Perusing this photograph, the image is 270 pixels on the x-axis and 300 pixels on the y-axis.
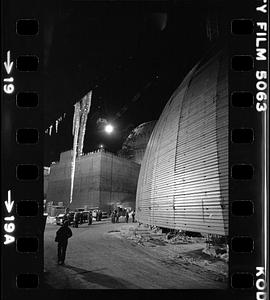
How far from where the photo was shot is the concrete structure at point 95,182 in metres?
39.2

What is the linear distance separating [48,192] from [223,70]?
39.3m

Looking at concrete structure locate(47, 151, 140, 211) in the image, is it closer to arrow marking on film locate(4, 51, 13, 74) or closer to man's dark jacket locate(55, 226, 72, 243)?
man's dark jacket locate(55, 226, 72, 243)

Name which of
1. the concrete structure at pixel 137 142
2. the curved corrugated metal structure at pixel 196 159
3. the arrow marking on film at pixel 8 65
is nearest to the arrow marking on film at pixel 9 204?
the arrow marking on film at pixel 8 65

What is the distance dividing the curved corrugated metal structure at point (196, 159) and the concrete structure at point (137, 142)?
35.9 meters

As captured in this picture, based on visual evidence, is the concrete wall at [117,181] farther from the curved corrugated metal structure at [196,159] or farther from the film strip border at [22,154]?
the film strip border at [22,154]

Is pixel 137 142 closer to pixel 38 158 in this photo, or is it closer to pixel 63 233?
pixel 63 233

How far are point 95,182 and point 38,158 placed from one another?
115ft

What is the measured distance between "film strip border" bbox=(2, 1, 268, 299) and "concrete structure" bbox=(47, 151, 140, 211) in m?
34.2

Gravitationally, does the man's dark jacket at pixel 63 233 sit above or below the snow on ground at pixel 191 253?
above

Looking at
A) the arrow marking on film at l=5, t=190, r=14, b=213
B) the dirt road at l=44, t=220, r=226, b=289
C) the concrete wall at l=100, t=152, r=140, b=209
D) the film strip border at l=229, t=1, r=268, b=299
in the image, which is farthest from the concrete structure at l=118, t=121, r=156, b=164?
the arrow marking on film at l=5, t=190, r=14, b=213

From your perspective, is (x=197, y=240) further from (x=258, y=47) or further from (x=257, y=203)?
(x=258, y=47)

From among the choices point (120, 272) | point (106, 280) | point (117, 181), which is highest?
point (117, 181)

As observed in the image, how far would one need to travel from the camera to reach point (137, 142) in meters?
52.6

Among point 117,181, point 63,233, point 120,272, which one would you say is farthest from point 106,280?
point 117,181
